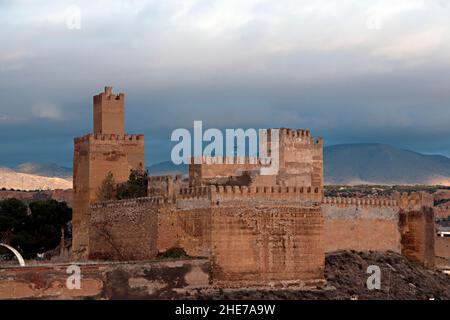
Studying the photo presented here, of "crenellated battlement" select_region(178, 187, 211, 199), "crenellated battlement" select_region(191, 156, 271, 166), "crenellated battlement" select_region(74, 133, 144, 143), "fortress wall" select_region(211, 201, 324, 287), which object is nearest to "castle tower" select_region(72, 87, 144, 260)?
"crenellated battlement" select_region(74, 133, 144, 143)

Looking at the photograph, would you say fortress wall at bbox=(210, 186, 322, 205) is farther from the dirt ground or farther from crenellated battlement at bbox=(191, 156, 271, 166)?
crenellated battlement at bbox=(191, 156, 271, 166)

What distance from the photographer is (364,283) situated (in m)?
45.4

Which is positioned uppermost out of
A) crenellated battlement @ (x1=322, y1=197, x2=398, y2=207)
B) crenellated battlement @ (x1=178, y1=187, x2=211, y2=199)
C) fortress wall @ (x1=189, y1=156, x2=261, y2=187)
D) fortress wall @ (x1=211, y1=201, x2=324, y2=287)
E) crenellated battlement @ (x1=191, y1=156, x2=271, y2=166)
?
crenellated battlement @ (x1=191, y1=156, x2=271, y2=166)

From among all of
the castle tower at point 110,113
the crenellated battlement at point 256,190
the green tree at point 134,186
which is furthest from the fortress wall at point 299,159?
the castle tower at point 110,113

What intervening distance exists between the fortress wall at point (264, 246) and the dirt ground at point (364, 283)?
64cm

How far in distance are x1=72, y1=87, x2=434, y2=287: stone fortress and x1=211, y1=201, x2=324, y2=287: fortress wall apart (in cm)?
4

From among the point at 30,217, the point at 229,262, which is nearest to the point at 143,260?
the point at 229,262

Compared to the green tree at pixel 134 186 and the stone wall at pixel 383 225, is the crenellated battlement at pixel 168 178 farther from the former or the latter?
the stone wall at pixel 383 225

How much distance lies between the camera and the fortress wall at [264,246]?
4112cm

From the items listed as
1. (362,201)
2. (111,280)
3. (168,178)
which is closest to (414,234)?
(362,201)

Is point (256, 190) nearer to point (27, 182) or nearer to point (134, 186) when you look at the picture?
point (134, 186)

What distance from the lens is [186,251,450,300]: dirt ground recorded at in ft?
134

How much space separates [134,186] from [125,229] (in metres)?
3.27

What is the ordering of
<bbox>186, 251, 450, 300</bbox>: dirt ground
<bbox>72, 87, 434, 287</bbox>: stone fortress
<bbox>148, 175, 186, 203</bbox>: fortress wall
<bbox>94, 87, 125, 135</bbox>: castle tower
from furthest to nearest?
<bbox>94, 87, 125, 135</bbox>: castle tower
<bbox>148, 175, 186, 203</bbox>: fortress wall
<bbox>72, 87, 434, 287</bbox>: stone fortress
<bbox>186, 251, 450, 300</bbox>: dirt ground
